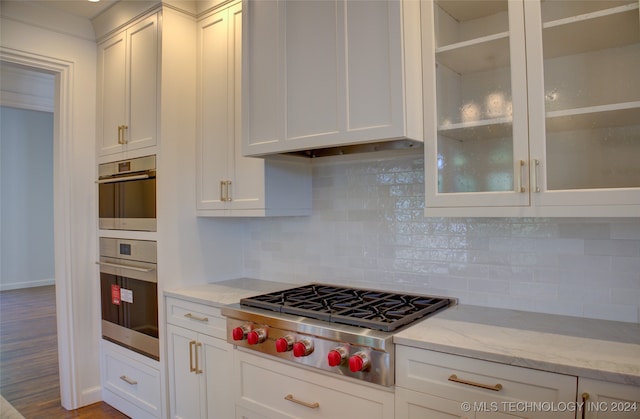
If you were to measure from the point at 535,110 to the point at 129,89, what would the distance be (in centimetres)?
244

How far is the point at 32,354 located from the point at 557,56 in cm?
487

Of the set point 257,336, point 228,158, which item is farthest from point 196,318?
point 228,158

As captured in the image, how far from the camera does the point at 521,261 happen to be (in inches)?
76.2

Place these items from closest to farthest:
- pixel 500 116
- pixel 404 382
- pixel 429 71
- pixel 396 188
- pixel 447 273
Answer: pixel 404 382 < pixel 500 116 < pixel 429 71 < pixel 447 273 < pixel 396 188

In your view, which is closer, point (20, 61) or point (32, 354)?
point (20, 61)

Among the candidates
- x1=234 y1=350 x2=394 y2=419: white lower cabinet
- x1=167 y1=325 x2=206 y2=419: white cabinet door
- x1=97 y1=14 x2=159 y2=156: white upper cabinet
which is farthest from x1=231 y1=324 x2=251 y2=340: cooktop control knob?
x1=97 y1=14 x2=159 y2=156: white upper cabinet

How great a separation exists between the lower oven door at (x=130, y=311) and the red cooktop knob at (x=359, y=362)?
1517 mm

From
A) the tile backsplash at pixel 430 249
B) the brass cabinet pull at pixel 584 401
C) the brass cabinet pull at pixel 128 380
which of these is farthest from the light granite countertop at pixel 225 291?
the brass cabinet pull at pixel 584 401

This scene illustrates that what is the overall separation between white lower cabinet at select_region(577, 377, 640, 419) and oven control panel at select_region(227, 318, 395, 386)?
610mm

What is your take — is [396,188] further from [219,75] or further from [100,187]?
[100,187]

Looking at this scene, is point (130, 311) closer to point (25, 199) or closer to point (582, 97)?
point (582, 97)

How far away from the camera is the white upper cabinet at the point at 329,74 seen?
5.86 ft

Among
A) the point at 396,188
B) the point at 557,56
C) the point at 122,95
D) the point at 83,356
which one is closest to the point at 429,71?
the point at 557,56

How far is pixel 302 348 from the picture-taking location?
1787mm
